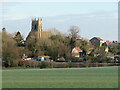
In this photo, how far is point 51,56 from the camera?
279 feet

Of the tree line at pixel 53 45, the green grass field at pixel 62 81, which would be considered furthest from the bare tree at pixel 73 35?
the green grass field at pixel 62 81

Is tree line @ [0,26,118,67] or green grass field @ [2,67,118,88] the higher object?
tree line @ [0,26,118,67]

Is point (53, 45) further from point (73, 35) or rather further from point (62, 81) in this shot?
point (62, 81)

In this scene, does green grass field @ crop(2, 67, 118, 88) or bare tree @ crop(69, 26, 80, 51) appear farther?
bare tree @ crop(69, 26, 80, 51)

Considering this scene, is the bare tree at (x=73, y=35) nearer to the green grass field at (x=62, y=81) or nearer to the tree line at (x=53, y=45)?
the tree line at (x=53, y=45)

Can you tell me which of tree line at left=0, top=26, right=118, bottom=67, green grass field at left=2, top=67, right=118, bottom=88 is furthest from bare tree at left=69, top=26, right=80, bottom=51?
green grass field at left=2, top=67, right=118, bottom=88

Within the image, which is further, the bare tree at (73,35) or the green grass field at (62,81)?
the bare tree at (73,35)

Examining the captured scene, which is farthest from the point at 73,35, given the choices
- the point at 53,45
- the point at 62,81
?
the point at 62,81

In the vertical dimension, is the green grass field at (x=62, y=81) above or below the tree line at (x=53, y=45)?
below

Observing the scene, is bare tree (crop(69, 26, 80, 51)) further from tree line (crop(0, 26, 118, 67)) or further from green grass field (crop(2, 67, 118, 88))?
green grass field (crop(2, 67, 118, 88))

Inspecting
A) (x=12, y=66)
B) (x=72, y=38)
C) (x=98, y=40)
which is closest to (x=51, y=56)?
(x=72, y=38)

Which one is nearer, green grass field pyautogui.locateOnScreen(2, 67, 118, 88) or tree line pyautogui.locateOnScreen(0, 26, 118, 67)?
green grass field pyautogui.locateOnScreen(2, 67, 118, 88)

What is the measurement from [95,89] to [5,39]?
54.6m

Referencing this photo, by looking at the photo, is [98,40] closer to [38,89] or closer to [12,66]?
[12,66]
